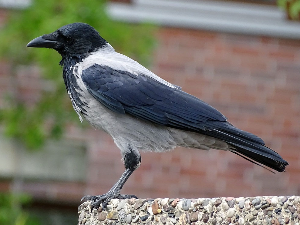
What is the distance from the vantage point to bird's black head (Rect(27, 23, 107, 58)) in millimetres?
4230

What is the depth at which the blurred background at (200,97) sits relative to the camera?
779cm

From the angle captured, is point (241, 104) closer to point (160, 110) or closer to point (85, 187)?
point (85, 187)

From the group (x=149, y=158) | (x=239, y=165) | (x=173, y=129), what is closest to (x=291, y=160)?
(x=239, y=165)

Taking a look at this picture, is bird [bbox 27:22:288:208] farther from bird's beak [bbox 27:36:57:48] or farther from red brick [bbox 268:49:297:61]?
red brick [bbox 268:49:297:61]

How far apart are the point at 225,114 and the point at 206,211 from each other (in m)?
5.27

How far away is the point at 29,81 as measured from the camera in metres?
8.21

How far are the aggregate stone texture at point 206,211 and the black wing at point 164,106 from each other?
69 cm

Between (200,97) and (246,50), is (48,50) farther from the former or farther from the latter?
(246,50)

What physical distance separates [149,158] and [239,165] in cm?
110

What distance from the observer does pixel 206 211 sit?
3066mm

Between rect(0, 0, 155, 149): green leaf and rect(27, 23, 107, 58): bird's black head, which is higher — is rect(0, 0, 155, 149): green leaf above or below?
above

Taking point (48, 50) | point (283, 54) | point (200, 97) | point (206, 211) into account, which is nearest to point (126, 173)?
point (206, 211)

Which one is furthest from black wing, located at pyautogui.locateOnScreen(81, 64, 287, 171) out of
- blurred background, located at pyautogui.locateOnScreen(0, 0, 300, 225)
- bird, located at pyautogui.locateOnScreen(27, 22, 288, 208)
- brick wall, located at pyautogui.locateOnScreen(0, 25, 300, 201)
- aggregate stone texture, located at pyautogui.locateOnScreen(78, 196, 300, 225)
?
brick wall, located at pyautogui.locateOnScreen(0, 25, 300, 201)

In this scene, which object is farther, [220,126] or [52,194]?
[52,194]
